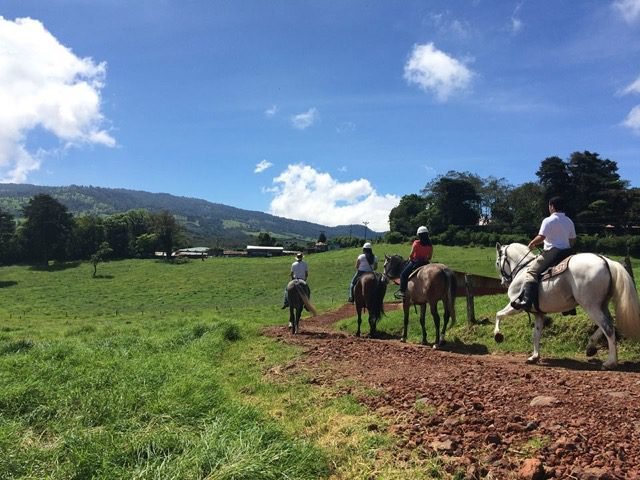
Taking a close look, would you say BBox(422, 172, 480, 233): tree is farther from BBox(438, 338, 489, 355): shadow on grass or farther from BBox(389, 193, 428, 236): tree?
BBox(438, 338, 489, 355): shadow on grass

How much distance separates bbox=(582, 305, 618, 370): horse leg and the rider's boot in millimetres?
993

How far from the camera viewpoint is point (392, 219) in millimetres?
121812

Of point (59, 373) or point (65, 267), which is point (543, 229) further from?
point (65, 267)

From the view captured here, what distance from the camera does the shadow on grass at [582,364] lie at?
8.54 metres

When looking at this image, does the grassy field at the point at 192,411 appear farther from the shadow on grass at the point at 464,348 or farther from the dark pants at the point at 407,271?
the dark pants at the point at 407,271

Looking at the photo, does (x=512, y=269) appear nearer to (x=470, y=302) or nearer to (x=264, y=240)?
(x=470, y=302)

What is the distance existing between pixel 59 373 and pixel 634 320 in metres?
10.1

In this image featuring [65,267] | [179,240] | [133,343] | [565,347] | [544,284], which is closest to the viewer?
[544,284]

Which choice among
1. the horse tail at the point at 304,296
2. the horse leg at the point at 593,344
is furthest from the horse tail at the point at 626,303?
the horse tail at the point at 304,296

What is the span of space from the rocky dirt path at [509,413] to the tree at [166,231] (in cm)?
9815

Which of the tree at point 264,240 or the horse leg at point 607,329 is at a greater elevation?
the tree at point 264,240

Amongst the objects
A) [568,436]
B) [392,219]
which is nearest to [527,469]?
[568,436]

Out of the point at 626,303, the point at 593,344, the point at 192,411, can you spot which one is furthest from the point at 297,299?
the point at 192,411

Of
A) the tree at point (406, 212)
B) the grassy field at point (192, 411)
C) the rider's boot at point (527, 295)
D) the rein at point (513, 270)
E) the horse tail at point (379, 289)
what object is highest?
the tree at point (406, 212)
